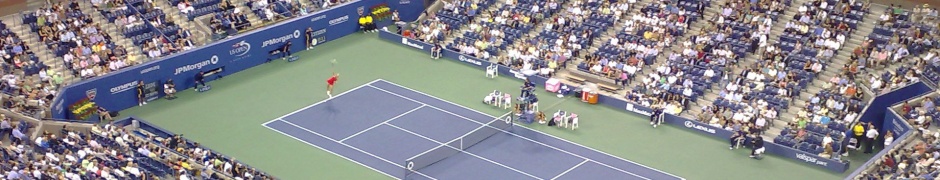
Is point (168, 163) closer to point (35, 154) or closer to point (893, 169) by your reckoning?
point (35, 154)

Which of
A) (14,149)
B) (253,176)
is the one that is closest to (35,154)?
(14,149)

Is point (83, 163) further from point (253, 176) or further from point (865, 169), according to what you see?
point (865, 169)

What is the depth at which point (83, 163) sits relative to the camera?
4759 cm

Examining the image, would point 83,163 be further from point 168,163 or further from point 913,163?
point 913,163

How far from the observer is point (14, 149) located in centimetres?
4900

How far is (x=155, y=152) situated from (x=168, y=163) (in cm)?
117

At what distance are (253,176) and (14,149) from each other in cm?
839

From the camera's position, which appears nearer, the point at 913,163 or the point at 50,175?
the point at 50,175

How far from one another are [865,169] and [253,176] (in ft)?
70.0

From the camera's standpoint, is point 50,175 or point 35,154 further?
point 35,154

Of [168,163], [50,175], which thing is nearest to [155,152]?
[168,163]

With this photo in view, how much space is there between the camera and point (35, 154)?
162 feet

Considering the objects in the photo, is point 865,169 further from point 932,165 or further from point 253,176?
point 253,176

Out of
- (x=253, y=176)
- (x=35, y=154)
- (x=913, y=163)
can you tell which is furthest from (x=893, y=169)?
(x=35, y=154)
